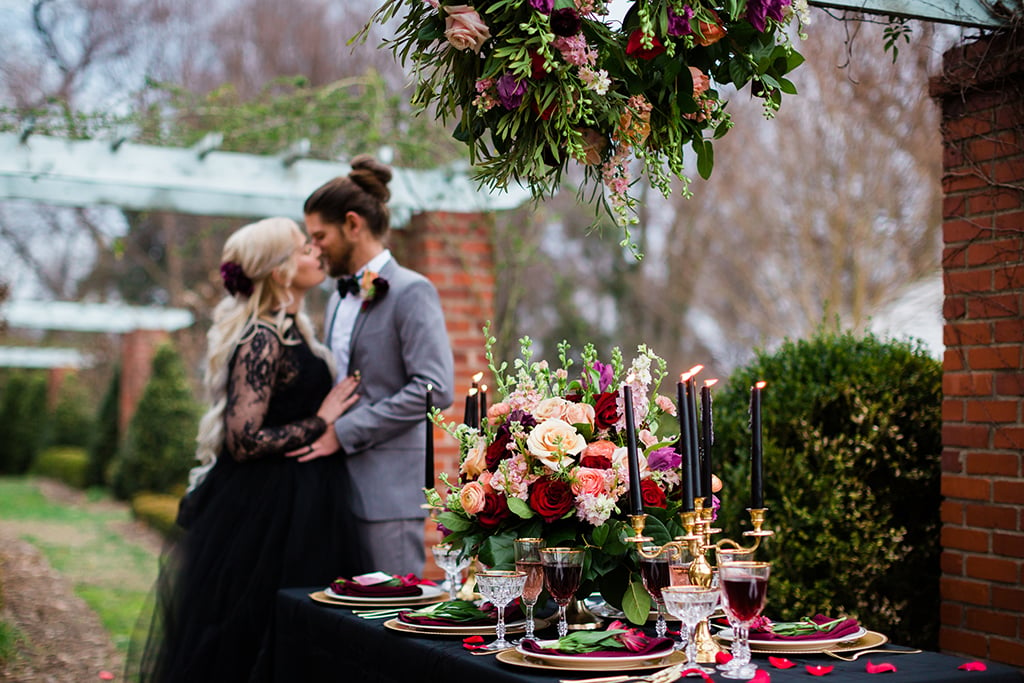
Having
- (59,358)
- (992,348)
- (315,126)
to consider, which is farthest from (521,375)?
(59,358)

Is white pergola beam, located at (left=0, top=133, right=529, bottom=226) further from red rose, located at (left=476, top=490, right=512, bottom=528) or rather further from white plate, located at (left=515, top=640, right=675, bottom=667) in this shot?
white plate, located at (left=515, top=640, right=675, bottom=667)

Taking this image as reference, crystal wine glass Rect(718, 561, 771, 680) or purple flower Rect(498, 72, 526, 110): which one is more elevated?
purple flower Rect(498, 72, 526, 110)

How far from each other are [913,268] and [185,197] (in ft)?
26.4

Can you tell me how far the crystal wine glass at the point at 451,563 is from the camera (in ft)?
8.51

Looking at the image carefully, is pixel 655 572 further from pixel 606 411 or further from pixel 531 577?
pixel 606 411

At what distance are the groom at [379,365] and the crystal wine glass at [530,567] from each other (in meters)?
1.54

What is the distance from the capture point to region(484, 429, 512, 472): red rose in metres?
2.34

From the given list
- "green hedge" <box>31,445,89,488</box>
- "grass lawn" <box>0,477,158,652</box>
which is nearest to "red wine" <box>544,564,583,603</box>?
"grass lawn" <box>0,477,158,652</box>

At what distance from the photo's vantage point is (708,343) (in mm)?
14297

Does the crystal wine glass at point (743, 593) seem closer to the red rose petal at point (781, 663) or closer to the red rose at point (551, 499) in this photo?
the red rose petal at point (781, 663)

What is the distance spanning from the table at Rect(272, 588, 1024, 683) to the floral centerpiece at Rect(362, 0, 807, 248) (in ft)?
3.60

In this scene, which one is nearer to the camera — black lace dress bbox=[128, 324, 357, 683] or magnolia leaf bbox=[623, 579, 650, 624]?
magnolia leaf bbox=[623, 579, 650, 624]

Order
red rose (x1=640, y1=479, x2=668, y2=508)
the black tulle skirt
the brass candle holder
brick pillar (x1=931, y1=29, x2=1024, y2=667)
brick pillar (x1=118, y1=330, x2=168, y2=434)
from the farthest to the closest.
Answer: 1. brick pillar (x1=118, y1=330, x2=168, y2=434)
2. the black tulle skirt
3. brick pillar (x1=931, y1=29, x2=1024, y2=667)
4. red rose (x1=640, y1=479, x2=668, y2=508)
5. the brass candle holder

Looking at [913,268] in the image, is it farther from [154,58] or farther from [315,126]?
[154,58]
